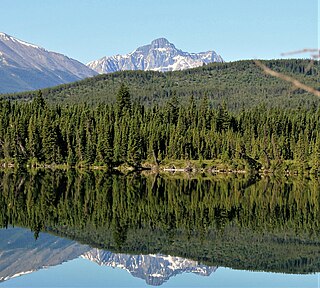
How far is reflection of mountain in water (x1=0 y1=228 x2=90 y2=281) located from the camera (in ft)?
112

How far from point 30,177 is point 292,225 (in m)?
53.0

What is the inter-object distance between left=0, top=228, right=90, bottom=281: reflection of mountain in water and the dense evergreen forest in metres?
1.59

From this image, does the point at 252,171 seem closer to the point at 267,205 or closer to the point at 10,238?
the point at 267,205

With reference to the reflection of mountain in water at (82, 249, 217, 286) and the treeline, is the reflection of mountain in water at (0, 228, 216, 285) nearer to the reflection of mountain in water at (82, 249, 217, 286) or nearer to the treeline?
the reflection of mountain in water at (82, 249, 217, 286)

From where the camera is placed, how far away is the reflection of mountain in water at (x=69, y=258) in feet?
109

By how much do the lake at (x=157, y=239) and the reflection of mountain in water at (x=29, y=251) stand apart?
0.07m

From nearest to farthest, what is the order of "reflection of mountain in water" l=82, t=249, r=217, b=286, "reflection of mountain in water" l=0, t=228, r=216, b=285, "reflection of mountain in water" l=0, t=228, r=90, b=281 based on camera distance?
1. "reflection of mountain in water" l=82, t=249, r=217, b=286
2. "reflection of mountain in water" l=0, t=228, r=216, b=285
3. "reflection of mountain in water" l=0, t=228, r=90, b=281

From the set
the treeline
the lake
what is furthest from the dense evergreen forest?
the treeline

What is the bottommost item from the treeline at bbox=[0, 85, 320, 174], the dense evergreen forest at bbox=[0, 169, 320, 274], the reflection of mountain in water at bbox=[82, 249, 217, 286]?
the reflection of mountain in water at bbox=[82, 249, 217, 286]

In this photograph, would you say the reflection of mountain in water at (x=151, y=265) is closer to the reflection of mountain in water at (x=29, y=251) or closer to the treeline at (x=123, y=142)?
the reflection of mountain in water at (x=29, y=251)

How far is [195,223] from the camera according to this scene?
47.5 metres

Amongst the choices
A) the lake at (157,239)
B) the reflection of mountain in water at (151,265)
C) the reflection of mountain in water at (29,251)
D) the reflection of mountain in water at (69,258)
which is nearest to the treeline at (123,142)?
the lake at (157,239)

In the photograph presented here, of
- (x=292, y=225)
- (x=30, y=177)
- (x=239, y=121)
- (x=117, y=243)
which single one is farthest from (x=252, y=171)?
(x=117, y=243)

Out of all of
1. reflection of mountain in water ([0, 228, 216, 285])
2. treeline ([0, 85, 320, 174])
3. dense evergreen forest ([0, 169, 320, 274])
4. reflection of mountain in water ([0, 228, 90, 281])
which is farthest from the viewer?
treeline ([0, 85, 320, 174])
